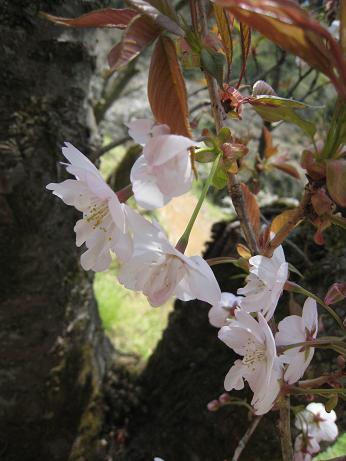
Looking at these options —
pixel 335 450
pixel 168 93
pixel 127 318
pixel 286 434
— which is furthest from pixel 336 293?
pixel 127 318

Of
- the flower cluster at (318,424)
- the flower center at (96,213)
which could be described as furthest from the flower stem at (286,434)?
the flower center at (96,213)

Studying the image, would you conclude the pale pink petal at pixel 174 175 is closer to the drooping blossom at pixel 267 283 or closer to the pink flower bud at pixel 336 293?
the drooping blossom at pixel 267 283

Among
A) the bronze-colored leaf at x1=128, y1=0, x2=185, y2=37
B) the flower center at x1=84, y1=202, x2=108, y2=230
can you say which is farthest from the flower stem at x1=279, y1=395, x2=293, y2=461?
the bronze-colored leaf at x1=128, y1=0, x2=185, y2=37

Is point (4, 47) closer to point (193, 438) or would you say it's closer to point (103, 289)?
point (193, 438)

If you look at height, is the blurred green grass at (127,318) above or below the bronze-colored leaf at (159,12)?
below

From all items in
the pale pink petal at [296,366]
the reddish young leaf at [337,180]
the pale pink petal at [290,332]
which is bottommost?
the pale pink petal at [296,366]

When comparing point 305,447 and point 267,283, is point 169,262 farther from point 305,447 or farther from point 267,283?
point 305,447
